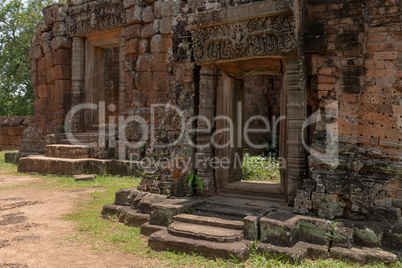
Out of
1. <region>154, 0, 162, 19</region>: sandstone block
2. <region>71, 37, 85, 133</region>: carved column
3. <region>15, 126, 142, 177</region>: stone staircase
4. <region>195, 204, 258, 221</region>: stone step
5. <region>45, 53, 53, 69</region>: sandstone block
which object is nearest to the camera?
<region>195, 204, 258, 221</region>: stone step

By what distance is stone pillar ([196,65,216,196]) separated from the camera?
209 inches

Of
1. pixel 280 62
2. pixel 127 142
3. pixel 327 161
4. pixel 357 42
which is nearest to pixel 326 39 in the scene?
pixel 357 42

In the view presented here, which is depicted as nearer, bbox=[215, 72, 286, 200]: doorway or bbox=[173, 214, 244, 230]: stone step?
bbox=[173, 214, 244, 230]: stone step

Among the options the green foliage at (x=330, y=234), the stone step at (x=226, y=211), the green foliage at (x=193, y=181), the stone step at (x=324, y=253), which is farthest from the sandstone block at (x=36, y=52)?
the green foliage at (x=330, y=234)

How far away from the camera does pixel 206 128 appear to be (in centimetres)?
534

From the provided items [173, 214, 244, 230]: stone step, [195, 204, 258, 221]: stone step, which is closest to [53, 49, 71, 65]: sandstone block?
[195, 204, 258, 221]: stone step

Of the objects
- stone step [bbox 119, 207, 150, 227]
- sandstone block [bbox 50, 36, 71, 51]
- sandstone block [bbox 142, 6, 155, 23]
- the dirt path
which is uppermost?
sandstone block [bbox 142, 6, 155, 23]

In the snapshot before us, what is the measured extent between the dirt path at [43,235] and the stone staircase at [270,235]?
0.58 meters

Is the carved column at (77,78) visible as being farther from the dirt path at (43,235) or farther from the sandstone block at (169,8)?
the dirt path at (43,235)

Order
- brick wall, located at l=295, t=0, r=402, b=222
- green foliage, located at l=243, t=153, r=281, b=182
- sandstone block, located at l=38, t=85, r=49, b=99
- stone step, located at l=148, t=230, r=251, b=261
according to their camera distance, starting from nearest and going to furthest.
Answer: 1. stone step, located at l=148, t=230, r=251, b=261
2. brick wall, located at l=295, t=0, r=402, b=222
3. green foliage, located at l=243, t=153, r=281, b=182
4. sandstone block, located at l=38, t=85, r=49, b=99

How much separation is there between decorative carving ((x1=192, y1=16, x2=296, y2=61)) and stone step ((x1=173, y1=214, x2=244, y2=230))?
2.27 m

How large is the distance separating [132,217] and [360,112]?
11.3 feet

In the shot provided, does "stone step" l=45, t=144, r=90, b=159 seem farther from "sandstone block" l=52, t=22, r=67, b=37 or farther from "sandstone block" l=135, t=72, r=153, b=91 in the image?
"sandstone block" l=52, t=22, r=67, b=37

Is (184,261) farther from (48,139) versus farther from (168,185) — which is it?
(48,139)
